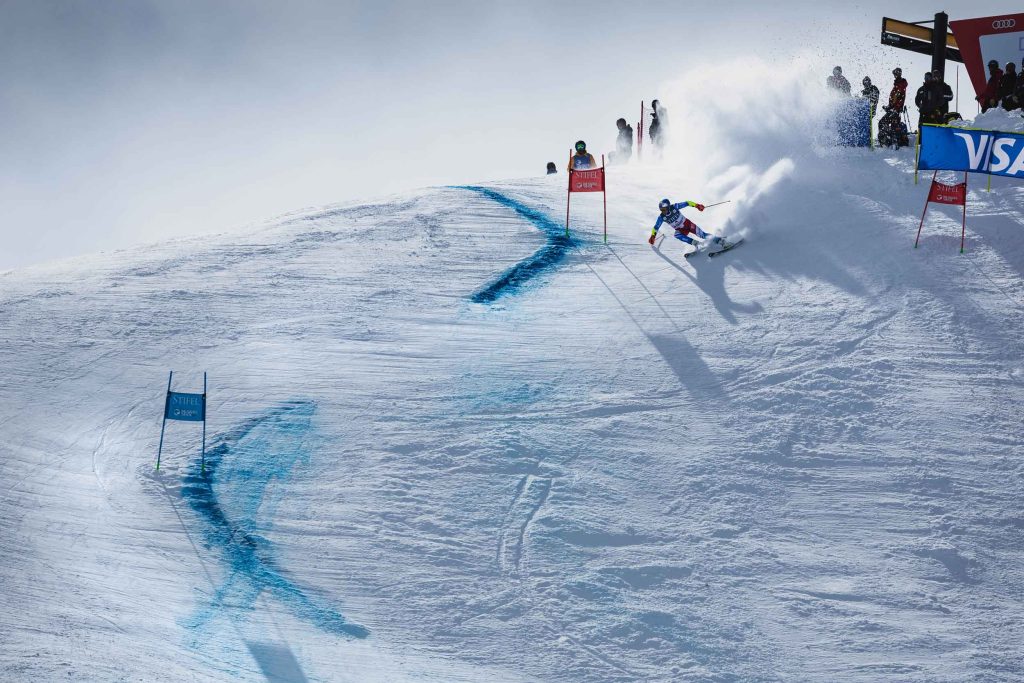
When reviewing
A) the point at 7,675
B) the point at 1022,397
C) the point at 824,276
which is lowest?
the point at 7,675

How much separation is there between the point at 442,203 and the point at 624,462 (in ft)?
30.4

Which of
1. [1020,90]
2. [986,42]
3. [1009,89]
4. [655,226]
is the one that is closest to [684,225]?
[655,226]

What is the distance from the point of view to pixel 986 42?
19.2 m

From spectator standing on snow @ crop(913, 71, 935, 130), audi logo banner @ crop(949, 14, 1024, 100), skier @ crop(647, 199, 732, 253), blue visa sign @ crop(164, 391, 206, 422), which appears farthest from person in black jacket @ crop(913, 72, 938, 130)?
blue visa sign @ crop(164, 391, 206, 422)

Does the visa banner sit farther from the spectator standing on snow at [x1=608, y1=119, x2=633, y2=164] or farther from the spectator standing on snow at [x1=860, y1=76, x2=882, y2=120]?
the spectator standing on snow at [x1=608, y1=119, x2=633, y2=164]

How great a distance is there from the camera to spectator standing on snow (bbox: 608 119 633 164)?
78.9 feet

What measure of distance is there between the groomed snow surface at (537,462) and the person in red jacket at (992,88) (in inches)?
118

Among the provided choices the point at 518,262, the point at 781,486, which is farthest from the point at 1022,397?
the point at 518,262

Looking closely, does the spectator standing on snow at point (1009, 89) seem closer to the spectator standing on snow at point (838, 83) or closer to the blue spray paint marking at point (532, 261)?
the spectator standing on snow at point (838, 83)

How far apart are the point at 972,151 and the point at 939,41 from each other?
7.07 metres

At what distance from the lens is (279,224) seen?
17891 mm

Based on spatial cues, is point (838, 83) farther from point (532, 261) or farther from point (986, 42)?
point (532, 261)

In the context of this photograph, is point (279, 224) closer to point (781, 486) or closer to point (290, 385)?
point (290, 385)

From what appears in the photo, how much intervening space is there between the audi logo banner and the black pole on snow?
1.90 feet
